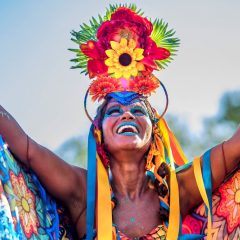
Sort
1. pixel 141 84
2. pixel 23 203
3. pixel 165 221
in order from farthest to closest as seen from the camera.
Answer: pixel 141 84 → pixel 165 221 → pixel 23 203

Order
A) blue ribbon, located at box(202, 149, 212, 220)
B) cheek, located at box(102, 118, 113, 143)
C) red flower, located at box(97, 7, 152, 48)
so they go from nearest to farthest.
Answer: blue ribbon, located at box(202, 149, 212, 220) → cheek, located at box(102, 118, 113, 143) → red flower, located at box(97, 7, 152, 48)

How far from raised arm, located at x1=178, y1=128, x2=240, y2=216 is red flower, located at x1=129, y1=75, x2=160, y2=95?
0.56 metres

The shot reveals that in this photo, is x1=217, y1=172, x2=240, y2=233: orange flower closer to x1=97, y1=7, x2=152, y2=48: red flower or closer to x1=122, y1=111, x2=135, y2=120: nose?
x1=122, y1=111, x2=135, y2=120: nose

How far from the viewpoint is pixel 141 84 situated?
16.1ft

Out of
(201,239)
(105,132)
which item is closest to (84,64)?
(105,132)

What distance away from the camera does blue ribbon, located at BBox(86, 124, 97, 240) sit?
447 cm

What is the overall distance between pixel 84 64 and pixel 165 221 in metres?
1.12

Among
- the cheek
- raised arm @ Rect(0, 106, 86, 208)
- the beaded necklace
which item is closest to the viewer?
raised arm @ Rect(0, 106, 86, 208)

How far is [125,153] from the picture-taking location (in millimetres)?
4680

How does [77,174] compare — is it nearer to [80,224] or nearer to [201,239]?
[80,224]


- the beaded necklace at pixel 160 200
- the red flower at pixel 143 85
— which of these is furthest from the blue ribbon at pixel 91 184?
the red flower at pixel 143 85

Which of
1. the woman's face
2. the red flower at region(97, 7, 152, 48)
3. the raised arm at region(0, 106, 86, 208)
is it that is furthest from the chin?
the red flower at region(97, 7, 152, 48)

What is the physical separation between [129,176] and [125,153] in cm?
16

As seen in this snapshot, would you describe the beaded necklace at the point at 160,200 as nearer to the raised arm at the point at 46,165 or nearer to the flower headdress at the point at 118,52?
the raised arm at the point at 46,165
